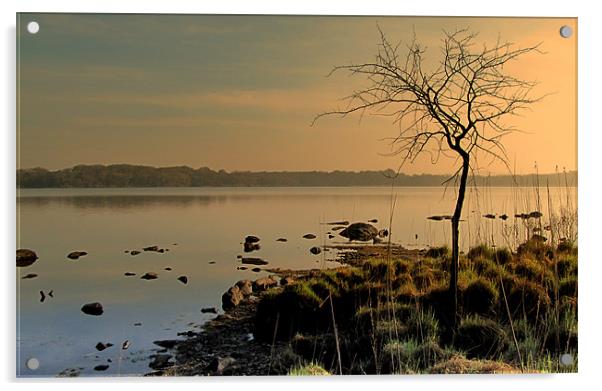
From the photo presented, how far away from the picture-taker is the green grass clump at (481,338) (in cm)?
303

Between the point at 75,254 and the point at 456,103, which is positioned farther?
the point at 456,103

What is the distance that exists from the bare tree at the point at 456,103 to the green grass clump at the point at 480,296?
60 mm

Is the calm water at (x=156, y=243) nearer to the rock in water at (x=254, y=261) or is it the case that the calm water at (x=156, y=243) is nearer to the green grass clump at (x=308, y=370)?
the rock in water at (x=254, y=261)

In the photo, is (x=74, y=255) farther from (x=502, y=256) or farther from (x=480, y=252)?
(x=502, y=256)

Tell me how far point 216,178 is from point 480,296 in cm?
129

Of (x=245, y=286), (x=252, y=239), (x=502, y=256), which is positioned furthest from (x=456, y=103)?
(x=245, y=286)

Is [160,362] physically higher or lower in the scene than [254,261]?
lower

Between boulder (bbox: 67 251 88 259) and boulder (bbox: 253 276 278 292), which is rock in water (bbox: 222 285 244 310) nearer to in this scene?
boulder (bbox: 253 276 278 292)

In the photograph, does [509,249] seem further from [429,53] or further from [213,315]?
[213,315]

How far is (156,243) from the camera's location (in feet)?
9.89

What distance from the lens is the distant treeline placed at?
2.97 m

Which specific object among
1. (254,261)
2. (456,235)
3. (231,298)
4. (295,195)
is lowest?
(231,298)

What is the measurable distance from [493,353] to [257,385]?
1.05 meters

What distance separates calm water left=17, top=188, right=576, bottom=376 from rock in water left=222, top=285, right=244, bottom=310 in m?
0.03
